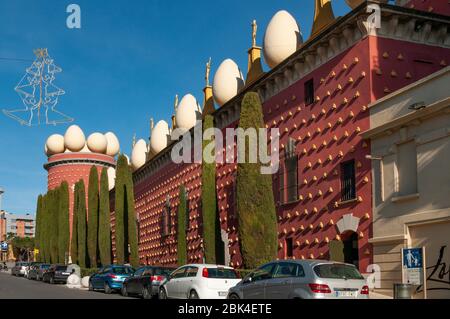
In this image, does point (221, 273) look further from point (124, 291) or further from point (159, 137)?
point (159, 137)

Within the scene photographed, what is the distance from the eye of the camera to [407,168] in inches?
782

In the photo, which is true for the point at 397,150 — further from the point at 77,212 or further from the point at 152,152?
the point at 77,212

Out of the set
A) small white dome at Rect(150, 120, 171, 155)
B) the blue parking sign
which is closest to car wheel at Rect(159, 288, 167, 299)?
the blue parking sign

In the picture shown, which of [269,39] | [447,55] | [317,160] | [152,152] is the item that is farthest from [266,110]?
[152,152]

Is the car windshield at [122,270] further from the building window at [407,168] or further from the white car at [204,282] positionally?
the building window at [407,168]

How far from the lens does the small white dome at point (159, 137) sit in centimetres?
4728

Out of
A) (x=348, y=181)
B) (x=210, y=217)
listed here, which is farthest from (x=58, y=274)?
(x=348, y=181)

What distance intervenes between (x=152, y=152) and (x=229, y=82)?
1612 cm

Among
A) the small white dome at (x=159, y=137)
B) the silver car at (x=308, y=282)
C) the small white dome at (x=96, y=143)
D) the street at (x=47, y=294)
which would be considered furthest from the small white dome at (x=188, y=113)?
the small white dome at (x=96, y=143)

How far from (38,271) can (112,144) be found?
2839 centimetres

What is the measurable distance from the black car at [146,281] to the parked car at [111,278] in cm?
210

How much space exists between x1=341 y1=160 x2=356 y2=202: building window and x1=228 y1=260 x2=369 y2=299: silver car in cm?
751

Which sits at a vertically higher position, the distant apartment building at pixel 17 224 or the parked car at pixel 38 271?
the distant apartment building at pixel 17 224

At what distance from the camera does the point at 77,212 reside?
173 feet
